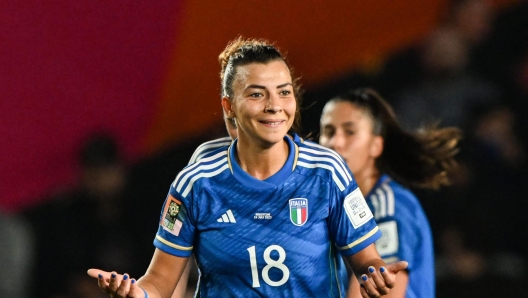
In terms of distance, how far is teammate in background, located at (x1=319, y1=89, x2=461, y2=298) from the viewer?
4.03m

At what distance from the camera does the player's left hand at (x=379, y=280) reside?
297 cm

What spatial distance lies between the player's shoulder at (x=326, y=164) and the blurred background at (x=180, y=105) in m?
2.55

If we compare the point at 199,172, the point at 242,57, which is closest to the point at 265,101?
the point at 242,57

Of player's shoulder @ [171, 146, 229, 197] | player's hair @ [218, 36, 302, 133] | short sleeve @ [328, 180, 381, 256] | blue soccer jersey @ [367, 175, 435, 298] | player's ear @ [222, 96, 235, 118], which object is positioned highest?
player's hair @ [218, 36, 302, 133]

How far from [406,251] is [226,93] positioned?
3.71 ft

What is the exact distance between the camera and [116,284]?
301cm

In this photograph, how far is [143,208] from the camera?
6289 mm

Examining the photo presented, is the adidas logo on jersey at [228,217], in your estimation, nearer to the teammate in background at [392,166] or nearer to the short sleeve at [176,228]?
the short sleeve at [176,228]

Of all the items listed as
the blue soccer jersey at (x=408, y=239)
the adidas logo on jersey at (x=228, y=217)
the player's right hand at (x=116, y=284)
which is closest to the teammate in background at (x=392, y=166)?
the blue soccer jersey at (x=408, y=239)

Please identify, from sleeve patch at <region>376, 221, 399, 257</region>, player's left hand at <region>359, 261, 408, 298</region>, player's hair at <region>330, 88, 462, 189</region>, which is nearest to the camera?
player's left hand at <region>359, 261, 408, 298</region>

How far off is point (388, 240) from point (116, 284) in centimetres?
140

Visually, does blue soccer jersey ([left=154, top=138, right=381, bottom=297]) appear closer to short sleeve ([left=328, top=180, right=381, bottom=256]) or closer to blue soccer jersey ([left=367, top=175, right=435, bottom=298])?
short sleeve ([left=328, top=180, right=381, bottom=256])

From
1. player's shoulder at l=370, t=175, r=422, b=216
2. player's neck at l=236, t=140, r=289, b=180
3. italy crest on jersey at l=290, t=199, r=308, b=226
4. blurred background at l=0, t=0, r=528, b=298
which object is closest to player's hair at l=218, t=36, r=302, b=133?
player's neck at l=236, t=140, r=289, b=180

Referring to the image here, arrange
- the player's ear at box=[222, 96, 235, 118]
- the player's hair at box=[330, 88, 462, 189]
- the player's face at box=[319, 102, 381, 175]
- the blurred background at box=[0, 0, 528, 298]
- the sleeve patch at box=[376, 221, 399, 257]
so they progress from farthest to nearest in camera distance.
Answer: the blurred background at box=[0, 0, 528, 298]
the player's hair at box=[330, 88, 462, 189]
the player's face at box=[319, 102, 381, 175]
the sleeve patch at box=[376, 221, 399, 257]
the player's ear at box=[222, 96, 235, 118]
